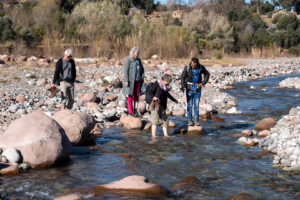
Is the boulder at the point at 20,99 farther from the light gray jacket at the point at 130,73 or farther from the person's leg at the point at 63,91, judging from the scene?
the light gray jacket at the point at 130,73

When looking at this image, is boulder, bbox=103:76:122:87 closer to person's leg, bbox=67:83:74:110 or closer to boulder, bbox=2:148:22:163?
person's leg, bbox=67:83:74:110

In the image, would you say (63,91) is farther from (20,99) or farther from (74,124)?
(20,99)

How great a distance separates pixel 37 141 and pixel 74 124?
1421mm

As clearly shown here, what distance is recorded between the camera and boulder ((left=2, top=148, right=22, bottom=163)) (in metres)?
5.46

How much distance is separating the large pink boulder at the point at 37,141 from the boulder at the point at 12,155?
0.28 ft

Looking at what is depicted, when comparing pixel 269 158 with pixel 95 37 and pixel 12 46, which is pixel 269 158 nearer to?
pixel 95 37

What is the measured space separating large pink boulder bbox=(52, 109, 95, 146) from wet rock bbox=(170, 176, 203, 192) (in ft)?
8.94

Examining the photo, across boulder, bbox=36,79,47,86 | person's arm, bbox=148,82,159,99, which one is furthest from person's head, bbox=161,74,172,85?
boulder, bbox=36,79,47,86

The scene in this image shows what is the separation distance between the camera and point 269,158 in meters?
6.47

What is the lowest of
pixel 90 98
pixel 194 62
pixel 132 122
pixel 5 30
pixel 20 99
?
pixel 132 122

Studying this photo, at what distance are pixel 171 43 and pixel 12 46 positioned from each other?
420 inches

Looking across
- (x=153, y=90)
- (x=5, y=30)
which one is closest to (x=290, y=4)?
(x=5, y=30)

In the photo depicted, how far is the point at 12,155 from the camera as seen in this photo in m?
5.45

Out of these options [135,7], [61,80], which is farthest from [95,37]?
[135,7]
